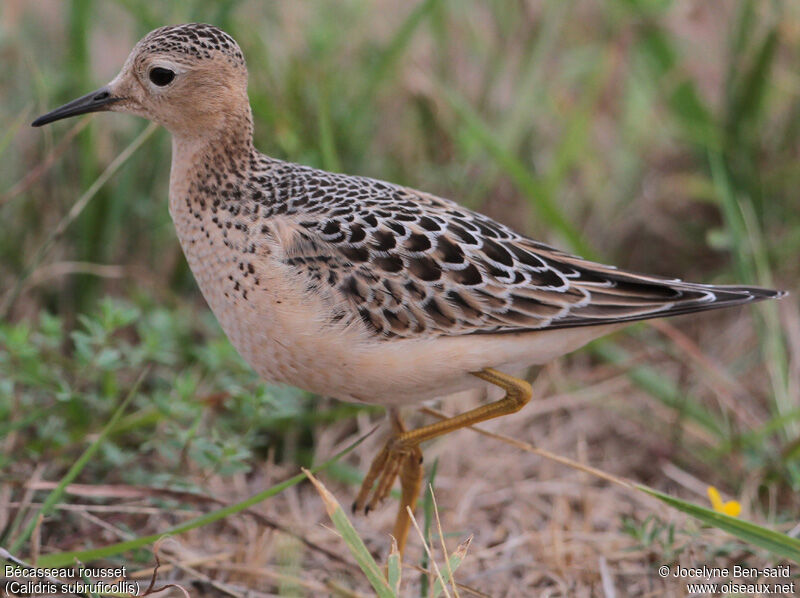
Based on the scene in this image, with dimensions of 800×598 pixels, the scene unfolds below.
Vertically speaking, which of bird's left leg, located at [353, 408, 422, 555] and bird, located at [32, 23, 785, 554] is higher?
bird, located at [32, 23, 785, 554]

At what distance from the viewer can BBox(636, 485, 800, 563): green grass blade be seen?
3320 mm

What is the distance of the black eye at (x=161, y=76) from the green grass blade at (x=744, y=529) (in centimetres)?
216

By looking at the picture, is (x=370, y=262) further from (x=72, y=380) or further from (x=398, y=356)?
(x=72, y=380)

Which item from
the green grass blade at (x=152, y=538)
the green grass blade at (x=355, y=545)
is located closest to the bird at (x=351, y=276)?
the green grass blade at (x=152, y=538)

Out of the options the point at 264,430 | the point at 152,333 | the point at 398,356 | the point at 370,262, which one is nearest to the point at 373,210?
the point at 370,262

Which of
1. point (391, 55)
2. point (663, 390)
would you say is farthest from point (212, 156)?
point (663, 390)

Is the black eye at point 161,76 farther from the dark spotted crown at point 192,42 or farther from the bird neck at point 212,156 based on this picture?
the bird neck at point 212,156

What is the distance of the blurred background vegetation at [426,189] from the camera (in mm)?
4391

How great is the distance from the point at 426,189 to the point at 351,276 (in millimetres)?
2312

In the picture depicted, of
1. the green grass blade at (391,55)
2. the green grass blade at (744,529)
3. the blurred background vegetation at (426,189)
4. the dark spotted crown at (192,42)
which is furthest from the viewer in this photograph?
the green grass blade at (391,55)

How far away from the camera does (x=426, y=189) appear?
229 inches


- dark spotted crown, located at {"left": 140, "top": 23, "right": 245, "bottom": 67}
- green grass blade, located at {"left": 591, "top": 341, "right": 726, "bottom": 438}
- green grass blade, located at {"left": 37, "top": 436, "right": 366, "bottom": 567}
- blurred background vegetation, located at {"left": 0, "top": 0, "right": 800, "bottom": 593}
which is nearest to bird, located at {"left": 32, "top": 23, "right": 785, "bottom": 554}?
dark spotted crown, located at {"left": 140, "top": 23, "right": 245, "bottom": 67}

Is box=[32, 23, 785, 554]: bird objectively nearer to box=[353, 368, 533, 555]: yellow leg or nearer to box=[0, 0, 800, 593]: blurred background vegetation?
box=[353, 368, 533, 555]: yellow leg

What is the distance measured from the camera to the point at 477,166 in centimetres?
605
